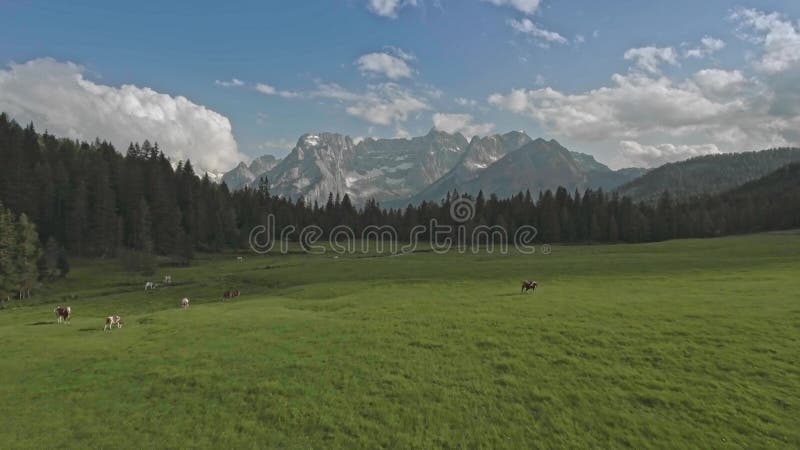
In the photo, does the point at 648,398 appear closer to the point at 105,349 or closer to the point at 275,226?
the point at 105,349

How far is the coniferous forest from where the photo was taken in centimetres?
9838

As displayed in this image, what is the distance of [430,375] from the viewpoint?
20641mm

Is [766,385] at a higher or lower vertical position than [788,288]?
lower

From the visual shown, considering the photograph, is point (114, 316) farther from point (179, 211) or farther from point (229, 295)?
point (179, 211)

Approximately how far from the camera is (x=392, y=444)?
51.9 ft

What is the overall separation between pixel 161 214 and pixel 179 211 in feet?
17.1

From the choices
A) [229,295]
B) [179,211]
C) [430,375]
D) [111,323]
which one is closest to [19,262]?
[229,295]

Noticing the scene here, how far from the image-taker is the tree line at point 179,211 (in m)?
103

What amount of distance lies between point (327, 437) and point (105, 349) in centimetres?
1812


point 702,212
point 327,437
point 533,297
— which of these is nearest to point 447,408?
point 327,437

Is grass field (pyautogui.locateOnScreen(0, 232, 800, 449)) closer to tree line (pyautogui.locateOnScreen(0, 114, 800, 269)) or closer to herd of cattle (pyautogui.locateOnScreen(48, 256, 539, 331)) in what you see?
herd of cattle (pyautogui.locateOnScreen(48, 256, 539, 331))

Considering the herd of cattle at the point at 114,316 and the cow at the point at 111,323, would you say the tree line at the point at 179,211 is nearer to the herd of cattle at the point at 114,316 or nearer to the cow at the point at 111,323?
the herd of cattle at the point at 114,316

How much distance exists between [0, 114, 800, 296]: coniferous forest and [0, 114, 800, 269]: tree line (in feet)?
1.03

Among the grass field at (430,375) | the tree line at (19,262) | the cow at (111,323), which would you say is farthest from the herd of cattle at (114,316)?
the tree line at (19,262)
